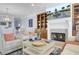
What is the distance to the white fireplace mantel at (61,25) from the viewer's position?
209cm

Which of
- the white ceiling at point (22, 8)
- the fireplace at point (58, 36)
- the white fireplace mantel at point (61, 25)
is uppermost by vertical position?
the white ceiling at point (22, 8)

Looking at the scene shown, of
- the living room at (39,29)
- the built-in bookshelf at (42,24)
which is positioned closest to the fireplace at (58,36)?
the living room at (39,29)

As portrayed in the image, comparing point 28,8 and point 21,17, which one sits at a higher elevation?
point 28,8

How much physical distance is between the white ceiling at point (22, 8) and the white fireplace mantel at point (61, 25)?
30 cm

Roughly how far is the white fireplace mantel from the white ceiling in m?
0.30

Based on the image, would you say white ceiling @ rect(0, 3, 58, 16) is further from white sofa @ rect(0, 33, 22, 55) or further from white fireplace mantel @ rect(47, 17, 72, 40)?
white sofa @ rect(0, 33, 22, 55)

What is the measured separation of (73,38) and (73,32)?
0.34 feet

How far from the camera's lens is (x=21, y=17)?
7.06ft

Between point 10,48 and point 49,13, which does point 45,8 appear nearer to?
point 49,13

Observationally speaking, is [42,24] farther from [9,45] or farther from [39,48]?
[9,45]

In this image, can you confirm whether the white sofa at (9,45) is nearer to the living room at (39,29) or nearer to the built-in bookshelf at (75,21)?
the living room at (39,29)

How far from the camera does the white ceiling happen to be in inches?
82.5

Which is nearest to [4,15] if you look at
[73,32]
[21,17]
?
[21,17]
